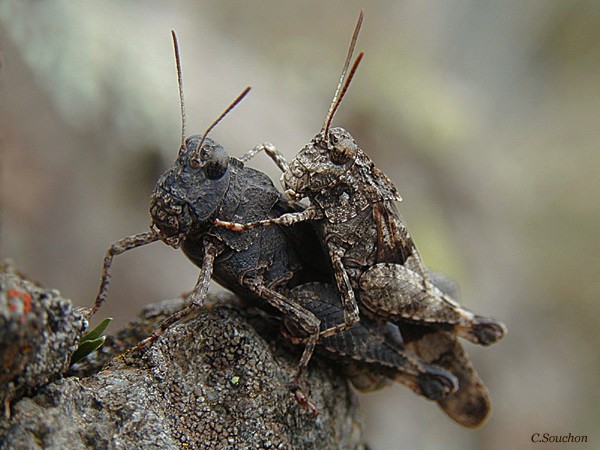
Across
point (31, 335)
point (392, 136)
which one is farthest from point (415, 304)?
point (392, 136)

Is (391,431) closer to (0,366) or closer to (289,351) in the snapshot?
(289,351)

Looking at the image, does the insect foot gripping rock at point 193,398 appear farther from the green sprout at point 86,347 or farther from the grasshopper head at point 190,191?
the grasshopper head at point 190,191

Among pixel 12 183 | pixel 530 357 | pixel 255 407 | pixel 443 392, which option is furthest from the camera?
pixel 530 357

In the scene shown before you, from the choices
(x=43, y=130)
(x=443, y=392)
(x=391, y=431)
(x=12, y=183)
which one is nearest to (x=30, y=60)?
(x=43, y=130)

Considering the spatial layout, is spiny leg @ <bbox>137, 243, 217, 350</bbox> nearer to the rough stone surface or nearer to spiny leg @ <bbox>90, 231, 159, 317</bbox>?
the rough stone surface

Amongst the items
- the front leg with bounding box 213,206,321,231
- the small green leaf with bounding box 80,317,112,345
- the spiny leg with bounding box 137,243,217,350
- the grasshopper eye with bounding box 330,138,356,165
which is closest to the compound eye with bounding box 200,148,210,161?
the front leg with bounding box 213,206,321,231

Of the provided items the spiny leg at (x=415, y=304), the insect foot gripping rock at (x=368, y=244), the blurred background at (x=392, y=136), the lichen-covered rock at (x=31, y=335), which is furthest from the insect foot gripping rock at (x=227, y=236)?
the blurred background at (x=392, y=136)

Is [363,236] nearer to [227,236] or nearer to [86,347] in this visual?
[227,236]
